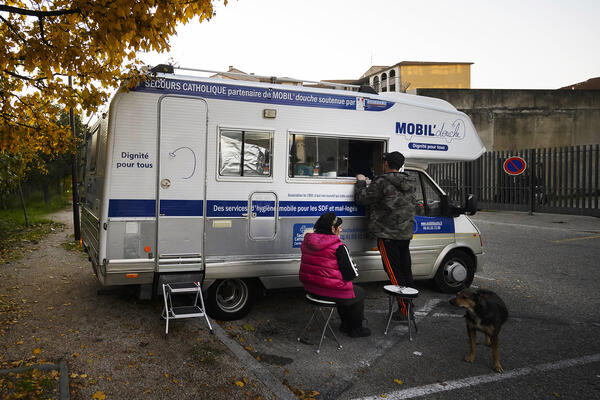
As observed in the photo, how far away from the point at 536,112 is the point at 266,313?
78.3ft

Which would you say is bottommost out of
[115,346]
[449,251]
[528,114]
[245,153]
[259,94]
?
[115,346]

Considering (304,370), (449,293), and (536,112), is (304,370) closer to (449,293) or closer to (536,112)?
(449,293)

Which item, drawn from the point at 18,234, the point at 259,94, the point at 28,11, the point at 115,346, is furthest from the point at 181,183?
the point at 18,234

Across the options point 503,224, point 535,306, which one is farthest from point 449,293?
point 503,224

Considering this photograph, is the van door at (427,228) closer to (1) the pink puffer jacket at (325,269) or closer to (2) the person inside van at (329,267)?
(2) the person inside van at (329,267)

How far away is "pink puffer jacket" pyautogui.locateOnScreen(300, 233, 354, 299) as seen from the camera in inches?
189

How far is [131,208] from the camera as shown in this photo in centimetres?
500

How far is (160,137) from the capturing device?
507 centimetres

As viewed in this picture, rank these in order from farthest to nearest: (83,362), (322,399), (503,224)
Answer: (503,224)
(83,362)
(322,399)

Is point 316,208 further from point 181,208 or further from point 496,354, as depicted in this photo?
point 496,354

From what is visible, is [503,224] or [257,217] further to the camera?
[503,224]

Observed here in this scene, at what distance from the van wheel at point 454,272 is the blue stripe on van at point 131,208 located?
4.27 meters

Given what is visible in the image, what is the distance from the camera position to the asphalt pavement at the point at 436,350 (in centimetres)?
404

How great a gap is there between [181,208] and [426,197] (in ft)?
11.5
